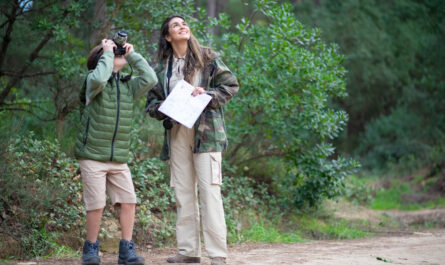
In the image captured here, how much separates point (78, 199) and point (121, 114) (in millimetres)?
1780

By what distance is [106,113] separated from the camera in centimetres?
415

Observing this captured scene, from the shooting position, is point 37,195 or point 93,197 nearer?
point 93,197

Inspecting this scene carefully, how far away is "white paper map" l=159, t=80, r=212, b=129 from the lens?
429 cm

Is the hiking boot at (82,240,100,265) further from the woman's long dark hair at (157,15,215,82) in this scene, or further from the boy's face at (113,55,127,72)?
the woman's long dark hair at (157,15,215,82)

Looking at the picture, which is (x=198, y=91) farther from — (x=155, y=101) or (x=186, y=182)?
(x=186, y=182)

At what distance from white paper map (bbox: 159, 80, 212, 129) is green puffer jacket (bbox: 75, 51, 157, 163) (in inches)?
8.8

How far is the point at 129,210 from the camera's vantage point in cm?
428

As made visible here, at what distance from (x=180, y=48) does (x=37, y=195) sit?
2.06 meters

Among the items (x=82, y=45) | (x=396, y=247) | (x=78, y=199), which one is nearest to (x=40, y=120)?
(x=82, y=45)

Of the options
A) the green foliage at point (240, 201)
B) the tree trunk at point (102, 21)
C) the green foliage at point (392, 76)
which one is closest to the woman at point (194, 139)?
the green foliage at point (240, 201)

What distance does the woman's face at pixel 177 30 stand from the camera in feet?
14.8

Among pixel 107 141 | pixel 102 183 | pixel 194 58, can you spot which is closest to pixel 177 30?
pixel 194 58

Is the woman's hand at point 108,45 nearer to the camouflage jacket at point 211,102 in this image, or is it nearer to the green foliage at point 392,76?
the camouflage jacket at point 211,102

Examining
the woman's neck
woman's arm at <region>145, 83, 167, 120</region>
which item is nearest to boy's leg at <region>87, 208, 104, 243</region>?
woman's arm at <region>145, 83, 167, 120</region>
